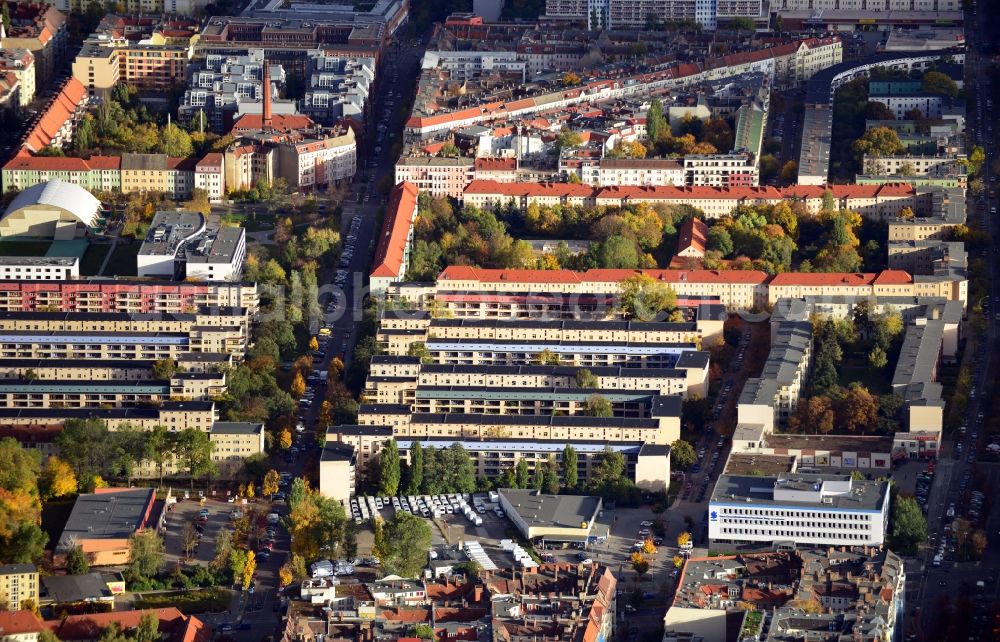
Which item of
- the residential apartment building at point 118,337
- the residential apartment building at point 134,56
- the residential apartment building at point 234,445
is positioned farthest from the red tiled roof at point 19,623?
the residential apartment building at point 134,56

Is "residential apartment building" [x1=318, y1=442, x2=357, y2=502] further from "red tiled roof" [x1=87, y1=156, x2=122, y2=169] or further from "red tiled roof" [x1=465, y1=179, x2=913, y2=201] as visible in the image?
"red tiled roof" [x1=87, y1=156, x2=122, y2=169]

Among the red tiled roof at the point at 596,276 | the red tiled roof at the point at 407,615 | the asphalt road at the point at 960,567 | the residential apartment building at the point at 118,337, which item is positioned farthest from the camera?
the red tiled roof at the point at 596,276

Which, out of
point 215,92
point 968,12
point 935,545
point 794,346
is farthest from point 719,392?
point 968,12

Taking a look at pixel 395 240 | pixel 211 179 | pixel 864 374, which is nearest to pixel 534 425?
pixel 864 374

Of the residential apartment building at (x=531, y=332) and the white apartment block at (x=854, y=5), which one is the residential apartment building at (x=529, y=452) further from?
the white apartment block at (x=854, y=5)

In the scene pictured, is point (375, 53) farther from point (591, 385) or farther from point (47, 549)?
point (47, 549)

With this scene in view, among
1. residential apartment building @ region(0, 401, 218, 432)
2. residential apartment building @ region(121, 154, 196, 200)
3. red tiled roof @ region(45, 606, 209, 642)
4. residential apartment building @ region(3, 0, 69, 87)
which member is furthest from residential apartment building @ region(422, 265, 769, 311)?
residential apartment building @ region(3, 0, 69, 87)
